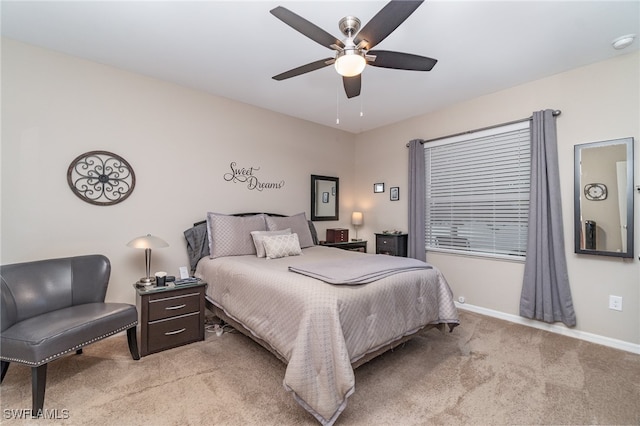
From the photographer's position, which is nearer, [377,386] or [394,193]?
[377,386]

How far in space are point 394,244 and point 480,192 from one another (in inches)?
53.1

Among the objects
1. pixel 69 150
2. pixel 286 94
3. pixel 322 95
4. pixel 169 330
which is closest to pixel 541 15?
pixel 322 95

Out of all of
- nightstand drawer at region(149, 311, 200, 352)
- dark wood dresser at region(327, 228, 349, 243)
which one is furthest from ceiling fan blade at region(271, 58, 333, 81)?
dark wood dresser at region(327, 228, 349, 243)

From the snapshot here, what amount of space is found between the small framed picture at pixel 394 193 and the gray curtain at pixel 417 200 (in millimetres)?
327

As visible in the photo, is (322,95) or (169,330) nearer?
(169,330)

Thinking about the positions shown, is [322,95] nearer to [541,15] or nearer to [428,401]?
[541,15]

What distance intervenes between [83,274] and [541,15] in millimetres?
4163

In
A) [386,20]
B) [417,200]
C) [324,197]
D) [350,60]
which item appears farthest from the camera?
[324,197]

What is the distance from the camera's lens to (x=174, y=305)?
261cm

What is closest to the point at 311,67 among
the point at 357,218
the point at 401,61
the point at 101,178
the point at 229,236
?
the point at 401,61

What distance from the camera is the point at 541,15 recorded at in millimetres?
2105

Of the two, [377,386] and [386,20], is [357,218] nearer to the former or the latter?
[377,386]

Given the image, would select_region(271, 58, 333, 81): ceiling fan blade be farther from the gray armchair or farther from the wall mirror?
the wall mirror

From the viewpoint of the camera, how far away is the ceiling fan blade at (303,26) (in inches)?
62.9
